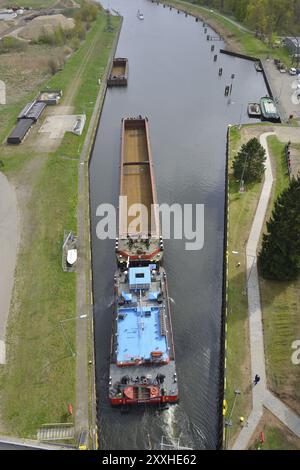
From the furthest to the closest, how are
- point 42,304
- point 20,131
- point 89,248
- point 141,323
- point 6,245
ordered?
point 20,131, point 6,245, point 89,248, point 42,304, point 141,323

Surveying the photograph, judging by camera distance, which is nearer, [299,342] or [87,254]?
[299,342]

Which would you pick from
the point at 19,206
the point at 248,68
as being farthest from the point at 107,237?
the point at 248,68

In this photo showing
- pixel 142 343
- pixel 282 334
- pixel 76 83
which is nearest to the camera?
pixel 142 343

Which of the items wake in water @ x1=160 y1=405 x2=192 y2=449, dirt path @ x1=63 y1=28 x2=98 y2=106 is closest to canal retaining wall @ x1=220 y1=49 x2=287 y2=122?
dirt path @ x1=63 y1=28 x2=98 y2=106

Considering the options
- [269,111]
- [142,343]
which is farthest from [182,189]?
[269,111]

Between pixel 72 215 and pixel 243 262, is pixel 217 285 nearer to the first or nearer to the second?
pixel 243 262

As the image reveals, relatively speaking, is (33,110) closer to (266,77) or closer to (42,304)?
(42,304)

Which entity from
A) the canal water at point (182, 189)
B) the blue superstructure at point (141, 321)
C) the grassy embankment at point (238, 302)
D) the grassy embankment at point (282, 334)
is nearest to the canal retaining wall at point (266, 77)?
the canal water at point (182, 189)
